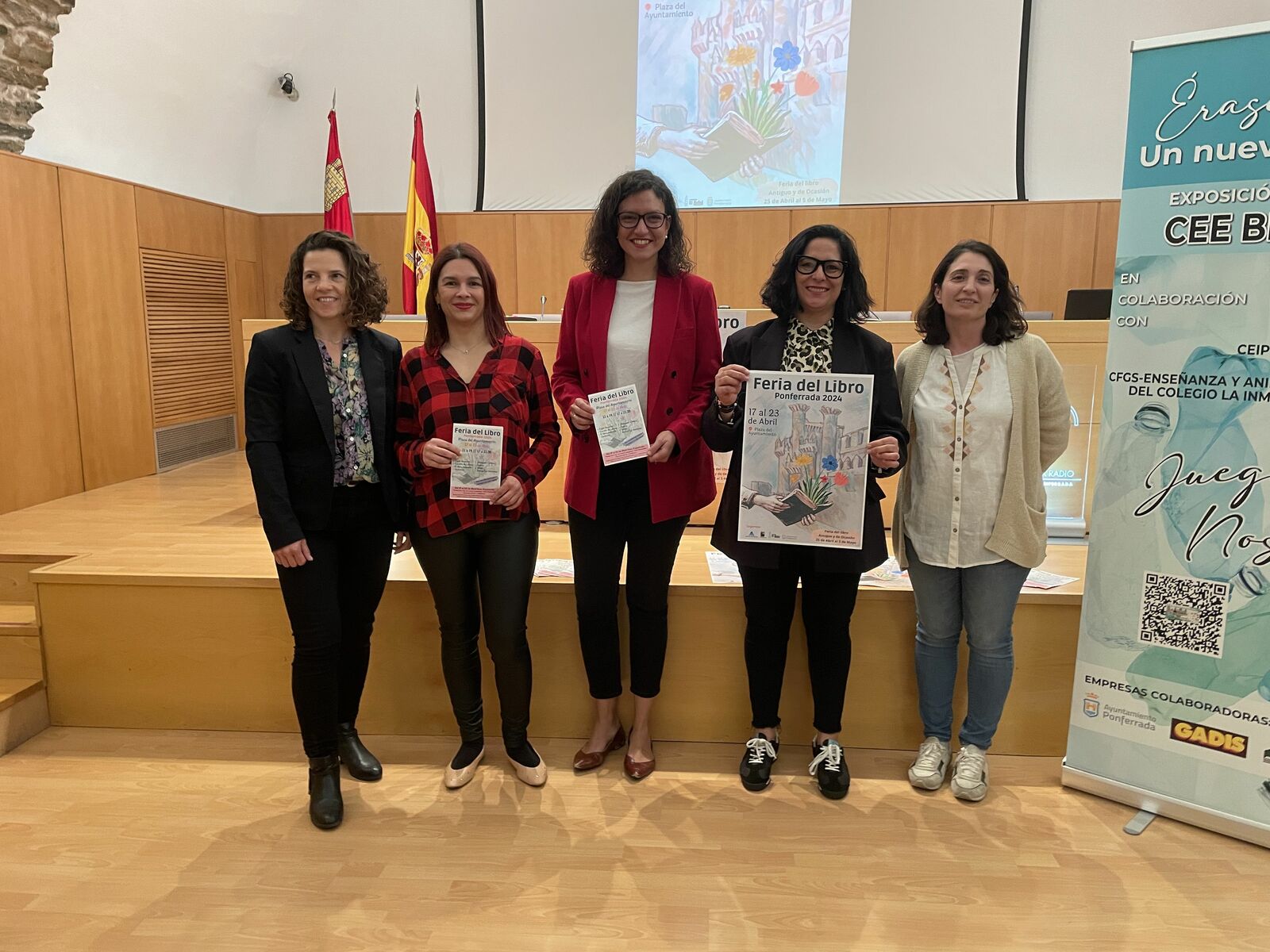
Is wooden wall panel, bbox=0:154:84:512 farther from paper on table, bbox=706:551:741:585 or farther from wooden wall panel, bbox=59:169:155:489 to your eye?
paper on table, bbox=706:551:741:585

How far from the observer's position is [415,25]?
6160mm

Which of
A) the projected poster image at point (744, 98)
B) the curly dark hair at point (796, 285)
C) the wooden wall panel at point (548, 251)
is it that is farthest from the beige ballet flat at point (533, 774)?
the projected poster image at point (744, 98)

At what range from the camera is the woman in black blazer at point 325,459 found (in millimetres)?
1880

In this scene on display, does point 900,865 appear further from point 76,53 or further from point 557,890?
point 76,53

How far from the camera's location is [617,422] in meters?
1.94

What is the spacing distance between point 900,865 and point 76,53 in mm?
5496

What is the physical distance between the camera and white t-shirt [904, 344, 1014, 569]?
1982 mm

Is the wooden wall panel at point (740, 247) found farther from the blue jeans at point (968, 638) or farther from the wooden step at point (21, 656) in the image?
the wooden step at point (21, 656)

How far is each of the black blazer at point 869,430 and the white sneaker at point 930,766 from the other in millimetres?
614

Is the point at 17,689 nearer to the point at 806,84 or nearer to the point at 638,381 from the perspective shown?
the point at 638,381

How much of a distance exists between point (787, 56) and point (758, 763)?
5253 mm

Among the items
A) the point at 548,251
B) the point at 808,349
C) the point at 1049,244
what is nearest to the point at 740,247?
the point at 548,251

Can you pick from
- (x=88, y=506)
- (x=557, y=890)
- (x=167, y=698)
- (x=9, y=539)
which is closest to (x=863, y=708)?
(x=557, y=890)

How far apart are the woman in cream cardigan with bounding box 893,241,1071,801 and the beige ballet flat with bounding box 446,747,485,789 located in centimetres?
123
